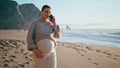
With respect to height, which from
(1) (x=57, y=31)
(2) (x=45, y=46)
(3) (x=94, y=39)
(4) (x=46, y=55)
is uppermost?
(1) (x=57, y=31)

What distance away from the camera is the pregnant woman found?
368cm

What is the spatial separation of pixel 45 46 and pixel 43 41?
100 millimetres

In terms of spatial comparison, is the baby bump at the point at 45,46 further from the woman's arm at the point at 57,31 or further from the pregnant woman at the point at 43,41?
the woman's arm at the point at 57,31

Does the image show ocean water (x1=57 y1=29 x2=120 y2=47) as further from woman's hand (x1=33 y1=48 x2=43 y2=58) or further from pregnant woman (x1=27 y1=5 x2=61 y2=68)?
woman's hand (x1=33 y1=48 x2=43 y2=58)

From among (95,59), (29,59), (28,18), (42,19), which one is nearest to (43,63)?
(42,19)

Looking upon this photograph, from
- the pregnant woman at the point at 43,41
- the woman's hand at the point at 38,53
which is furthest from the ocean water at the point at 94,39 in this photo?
the woman's hand at the point at 38,53

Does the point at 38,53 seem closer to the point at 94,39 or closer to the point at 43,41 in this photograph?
the point at 43,41

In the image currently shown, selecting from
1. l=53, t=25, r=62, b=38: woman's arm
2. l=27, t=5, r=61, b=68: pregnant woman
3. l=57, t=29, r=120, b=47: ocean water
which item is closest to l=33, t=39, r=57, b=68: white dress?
l=27, t=5, r=61, b=68: pregnant woman

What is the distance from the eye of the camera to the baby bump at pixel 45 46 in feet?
12.1

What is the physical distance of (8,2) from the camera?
2544 inches

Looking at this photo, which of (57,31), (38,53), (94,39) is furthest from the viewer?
(94,39)

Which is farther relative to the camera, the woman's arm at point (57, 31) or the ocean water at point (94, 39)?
the ocean water at point (94, 39)

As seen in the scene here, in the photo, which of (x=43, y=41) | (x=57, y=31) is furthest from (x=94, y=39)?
(x=43, y=41)

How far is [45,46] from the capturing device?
12.1ft
